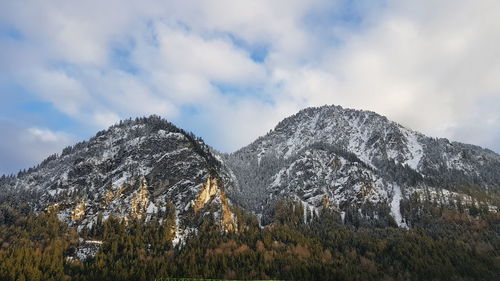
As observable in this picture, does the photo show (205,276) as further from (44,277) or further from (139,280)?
(44,277)

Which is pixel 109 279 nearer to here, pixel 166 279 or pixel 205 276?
pixel 166 279

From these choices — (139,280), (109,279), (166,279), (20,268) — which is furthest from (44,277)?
(166,279)

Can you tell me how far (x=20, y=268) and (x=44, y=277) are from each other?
1088cm

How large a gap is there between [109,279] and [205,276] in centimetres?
4318

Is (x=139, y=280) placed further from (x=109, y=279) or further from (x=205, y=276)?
(x=205, y=276)

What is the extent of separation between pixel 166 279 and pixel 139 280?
12.1 m

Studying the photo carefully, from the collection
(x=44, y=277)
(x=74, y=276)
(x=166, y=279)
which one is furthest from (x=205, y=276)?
(x=44, y=277)

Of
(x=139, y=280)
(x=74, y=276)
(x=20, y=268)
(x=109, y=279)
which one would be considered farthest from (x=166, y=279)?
(x=20, y=268)

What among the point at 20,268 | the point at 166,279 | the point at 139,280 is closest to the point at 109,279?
the point at 139,280

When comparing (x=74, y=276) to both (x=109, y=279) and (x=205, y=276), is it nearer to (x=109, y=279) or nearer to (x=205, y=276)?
(x=109, y=279)

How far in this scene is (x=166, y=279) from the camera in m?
195

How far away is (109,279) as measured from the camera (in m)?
197

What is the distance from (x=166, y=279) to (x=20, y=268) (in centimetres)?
6426

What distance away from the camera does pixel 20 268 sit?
631 ft
